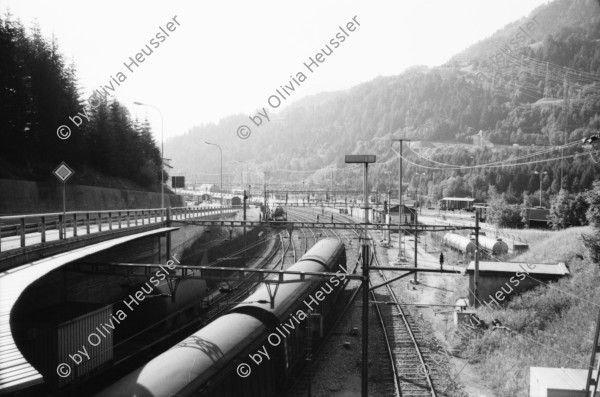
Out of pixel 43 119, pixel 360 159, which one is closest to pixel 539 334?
pixel 360 159

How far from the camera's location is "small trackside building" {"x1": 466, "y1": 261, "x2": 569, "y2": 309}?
785 inches

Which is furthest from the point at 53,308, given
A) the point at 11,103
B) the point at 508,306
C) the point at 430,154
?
the point at 430,154

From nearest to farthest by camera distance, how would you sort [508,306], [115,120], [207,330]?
[207,330], [508,306], [115,120]

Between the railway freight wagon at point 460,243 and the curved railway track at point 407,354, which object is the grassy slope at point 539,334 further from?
the railway freight wagon at point 460,243

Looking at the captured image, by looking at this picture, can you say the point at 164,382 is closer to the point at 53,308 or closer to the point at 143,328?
the point at 53,308

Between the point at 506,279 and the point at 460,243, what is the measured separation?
1482 cm

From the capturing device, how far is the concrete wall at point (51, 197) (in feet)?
82.9

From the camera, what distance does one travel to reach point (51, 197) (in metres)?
29.1

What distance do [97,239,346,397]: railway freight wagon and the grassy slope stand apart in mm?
6545

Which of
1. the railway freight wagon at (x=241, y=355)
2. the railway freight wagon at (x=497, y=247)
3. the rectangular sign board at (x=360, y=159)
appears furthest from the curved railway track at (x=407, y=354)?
the railway freight wagon at (x=497, y=247)

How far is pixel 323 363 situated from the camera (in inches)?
583

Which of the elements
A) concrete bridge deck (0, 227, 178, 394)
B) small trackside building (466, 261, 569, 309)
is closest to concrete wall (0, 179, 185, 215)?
concrete bridge deck (0, 227, 178, 394)

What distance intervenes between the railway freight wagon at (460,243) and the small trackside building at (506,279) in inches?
479

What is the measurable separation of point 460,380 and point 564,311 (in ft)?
21.4
